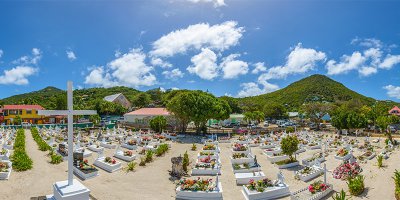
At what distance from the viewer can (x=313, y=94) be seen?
123125mm

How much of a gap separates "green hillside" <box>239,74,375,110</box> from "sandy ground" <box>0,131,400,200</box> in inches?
3681

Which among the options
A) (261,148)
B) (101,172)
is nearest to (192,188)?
(101,172)

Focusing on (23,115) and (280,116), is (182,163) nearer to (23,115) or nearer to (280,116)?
(23,115)

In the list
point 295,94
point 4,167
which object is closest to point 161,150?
point 4,167

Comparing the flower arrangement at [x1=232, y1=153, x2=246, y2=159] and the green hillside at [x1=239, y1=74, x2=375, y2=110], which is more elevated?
the green hillside at [x1=239, y1=74, x2=375, y2=110]

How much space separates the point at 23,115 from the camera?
191ft

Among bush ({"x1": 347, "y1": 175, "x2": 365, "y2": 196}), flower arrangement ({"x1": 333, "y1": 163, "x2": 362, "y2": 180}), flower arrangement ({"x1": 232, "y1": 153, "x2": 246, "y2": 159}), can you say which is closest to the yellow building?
flower arrangement ({"x1": 232, "y1": 153, "x2": 246, "y2": 159})

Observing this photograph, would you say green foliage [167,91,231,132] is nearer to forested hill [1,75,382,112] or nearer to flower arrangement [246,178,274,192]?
flower arrangement [246,178,274,192]

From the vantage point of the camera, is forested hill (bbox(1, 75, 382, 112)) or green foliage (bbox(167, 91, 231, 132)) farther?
forested hill (bbox(1, 75, 382, 112))

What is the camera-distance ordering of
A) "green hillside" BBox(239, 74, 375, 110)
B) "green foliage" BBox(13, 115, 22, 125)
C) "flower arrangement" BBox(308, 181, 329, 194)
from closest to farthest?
"flower arrangement" BBox(308, 181, 329, 194) → "green foliage" BBox(13, 115, 22, 125) → "green hillside" BBox(239, 74, 375, 110)

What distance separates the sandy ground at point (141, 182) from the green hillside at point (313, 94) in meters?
93.5

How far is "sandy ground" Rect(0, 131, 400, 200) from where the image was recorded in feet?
41.9

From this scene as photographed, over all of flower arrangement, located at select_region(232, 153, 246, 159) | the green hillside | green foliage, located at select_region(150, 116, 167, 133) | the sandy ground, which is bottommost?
the sandy ground

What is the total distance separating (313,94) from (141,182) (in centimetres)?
12039
